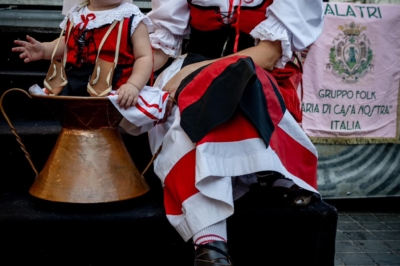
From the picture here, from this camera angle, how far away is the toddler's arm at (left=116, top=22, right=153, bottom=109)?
2160 mm

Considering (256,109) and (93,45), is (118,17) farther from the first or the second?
(256,109)

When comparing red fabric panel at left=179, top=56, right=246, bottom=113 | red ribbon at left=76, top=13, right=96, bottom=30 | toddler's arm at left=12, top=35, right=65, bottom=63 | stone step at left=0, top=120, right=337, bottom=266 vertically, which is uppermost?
red ribbon at left=76, top=13, right=96, bottom=30

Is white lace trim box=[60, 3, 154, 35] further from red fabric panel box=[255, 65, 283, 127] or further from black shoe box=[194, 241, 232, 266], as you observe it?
black shoe box=[194, 241, 232, 266]

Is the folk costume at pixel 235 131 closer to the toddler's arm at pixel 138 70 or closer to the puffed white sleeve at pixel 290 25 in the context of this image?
the puffed white sleeve at pixel 290 25

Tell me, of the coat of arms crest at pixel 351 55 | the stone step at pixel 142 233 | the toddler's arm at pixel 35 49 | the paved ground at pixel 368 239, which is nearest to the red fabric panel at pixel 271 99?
the stone step at pixel 142 233

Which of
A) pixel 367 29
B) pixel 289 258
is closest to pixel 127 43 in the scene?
pixel 289 258

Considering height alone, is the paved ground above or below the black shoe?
below

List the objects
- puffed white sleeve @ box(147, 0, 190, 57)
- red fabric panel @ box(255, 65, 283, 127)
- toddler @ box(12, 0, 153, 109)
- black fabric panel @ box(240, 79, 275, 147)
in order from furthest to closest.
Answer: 1. puffed white sleeve @ box(147, 0, 190, 57)
2. toddler @ box(12, 0, 153, 109)
3. red fabric panel @ box(255, 65, 283, 127)
4. black fabric panel @ box(240, 79, 275, 147)

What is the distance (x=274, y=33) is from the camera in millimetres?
2359

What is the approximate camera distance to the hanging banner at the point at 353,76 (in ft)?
13.8

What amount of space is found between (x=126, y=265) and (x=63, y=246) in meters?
0.26

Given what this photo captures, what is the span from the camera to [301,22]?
2.39m

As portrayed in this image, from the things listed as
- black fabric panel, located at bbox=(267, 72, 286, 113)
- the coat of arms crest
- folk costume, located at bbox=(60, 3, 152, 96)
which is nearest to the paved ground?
the coat of arms crest

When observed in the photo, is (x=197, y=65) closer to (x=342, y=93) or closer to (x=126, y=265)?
(x=126, y=265)
